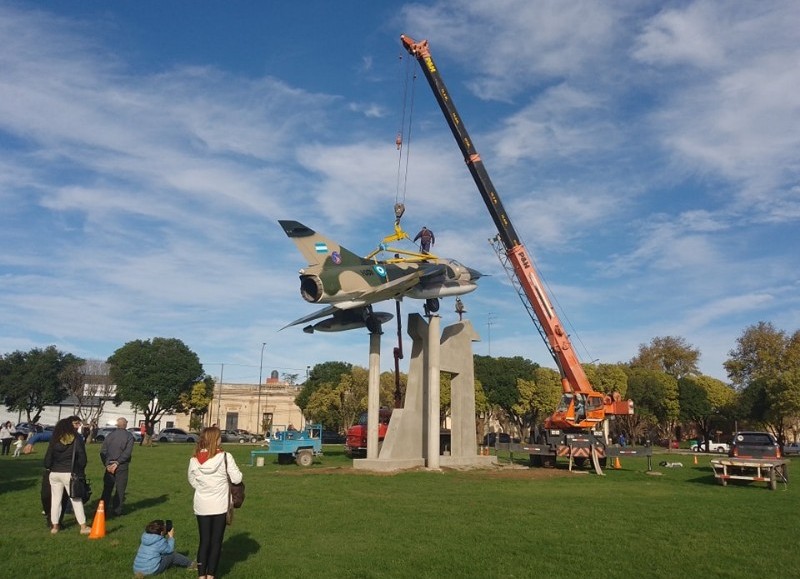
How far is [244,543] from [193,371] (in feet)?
178

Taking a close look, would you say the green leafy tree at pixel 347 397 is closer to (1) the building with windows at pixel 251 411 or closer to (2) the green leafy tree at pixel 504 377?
(2) the green leafy tree at pixel 504 377

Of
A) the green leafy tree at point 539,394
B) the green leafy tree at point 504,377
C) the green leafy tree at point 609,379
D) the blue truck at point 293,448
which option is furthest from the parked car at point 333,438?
the blue truck at point 293,448

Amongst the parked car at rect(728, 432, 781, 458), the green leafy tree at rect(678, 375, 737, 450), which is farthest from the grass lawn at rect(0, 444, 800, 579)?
the green leafy tree at rect(678, 375, 737, 450)

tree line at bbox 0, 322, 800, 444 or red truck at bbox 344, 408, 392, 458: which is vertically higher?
tree line at bbox 0, 322, 800, 444

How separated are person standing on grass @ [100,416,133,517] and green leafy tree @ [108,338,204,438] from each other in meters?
47.8

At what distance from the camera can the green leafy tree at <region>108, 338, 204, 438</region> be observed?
57906mm

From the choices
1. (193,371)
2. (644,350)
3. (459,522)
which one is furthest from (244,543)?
(644,350)

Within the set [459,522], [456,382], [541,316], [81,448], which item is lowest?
[459,522]

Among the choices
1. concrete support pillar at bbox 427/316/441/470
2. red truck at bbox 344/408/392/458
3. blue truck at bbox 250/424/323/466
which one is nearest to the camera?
concrete support pillar at bbox 427/316/441/470

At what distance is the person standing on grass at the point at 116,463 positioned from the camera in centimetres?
1236

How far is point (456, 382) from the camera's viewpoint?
2881 cm

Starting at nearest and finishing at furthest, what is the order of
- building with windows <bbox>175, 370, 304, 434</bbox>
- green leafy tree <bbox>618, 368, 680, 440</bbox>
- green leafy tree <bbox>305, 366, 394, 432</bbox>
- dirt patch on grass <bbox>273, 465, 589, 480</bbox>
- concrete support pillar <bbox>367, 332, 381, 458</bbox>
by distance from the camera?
dirt patch on grass <bbox>273, 465, 589, 480</bbox> < concrete support pillar <bbox>367, 332, 381, 458</bbox> < green leafy tree <bbox>618, 368, 680, 440</bbox> < green leafy tree <bbox>305, 366, 394, 432</bbox> < building with windows <bbox>175, 370, 304, 434</bbox>

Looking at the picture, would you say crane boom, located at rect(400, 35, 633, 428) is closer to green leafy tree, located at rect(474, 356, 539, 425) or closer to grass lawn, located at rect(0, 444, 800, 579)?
grass lawn, located at rect(0, 444, 800, 579)

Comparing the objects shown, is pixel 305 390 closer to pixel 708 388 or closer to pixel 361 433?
pixel 361 433
